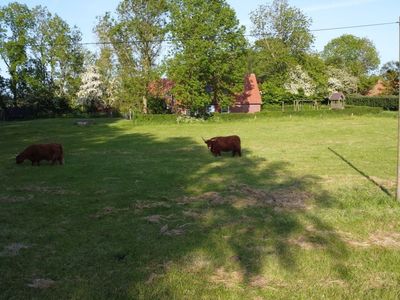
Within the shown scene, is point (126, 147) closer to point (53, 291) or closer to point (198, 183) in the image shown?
point (198, 183)

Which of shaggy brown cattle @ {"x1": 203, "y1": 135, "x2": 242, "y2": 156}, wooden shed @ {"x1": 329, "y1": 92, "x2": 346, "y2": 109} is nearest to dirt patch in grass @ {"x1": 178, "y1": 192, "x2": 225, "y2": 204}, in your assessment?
shaggy brown cattle @ {"x1": 203, "y1": 135, "x2": 242, "y2": 156}

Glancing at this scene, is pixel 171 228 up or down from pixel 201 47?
down

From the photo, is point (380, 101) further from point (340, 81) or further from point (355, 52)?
point (355, 52)

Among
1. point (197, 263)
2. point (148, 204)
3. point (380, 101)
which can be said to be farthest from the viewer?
point (380, 101)

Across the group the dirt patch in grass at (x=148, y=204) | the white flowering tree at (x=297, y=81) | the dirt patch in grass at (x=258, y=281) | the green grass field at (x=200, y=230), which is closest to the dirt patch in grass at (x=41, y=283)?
the green grass field at (x=200, y=230)

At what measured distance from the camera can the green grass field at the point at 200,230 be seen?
7074 mm

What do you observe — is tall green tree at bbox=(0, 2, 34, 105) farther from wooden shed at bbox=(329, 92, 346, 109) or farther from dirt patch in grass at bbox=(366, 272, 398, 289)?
dirt patch in grass at bbox=(366, 272, 398, 289)

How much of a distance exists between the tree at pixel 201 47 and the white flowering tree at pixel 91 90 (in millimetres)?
24431

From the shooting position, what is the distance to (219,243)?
9.04m

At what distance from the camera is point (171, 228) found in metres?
10.1

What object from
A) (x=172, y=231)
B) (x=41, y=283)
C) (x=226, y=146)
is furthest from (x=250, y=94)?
(x=41, y=283)

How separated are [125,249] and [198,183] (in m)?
7.13

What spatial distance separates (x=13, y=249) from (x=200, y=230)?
410 centimetres

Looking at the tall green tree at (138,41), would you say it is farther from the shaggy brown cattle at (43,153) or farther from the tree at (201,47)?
the shaggy brown cattle at (43,153)
